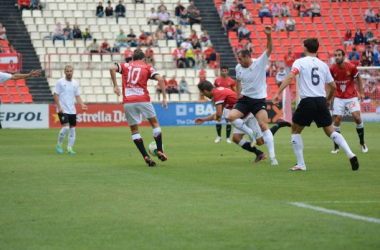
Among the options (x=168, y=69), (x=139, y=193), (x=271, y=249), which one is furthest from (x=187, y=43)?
(x=271, y=249)

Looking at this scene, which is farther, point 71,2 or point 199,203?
point 71,2

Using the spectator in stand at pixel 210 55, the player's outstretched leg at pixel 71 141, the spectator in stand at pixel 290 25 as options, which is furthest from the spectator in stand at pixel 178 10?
the player's outstretched leg at pixel 71 141

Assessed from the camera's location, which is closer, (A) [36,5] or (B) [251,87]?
(B) [251,87]

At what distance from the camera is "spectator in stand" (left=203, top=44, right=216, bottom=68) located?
142ft

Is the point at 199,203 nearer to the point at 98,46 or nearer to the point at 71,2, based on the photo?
the point at 98,46

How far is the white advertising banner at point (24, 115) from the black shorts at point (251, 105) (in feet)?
73.4

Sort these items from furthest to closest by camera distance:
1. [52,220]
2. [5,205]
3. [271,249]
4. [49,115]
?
[49,115], [5,205], [52,220], [271,249]

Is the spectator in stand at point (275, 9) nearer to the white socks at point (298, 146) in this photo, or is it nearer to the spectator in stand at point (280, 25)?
the spectator in stand at point (280, 25)

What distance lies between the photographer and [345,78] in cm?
1894

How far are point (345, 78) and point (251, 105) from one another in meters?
4.44

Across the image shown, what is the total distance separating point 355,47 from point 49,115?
56.9 feet

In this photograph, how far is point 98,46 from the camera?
4200cm

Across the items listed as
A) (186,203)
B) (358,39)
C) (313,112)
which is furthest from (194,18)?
(186,203)

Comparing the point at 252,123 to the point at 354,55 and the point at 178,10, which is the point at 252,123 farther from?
the point at 178,10
